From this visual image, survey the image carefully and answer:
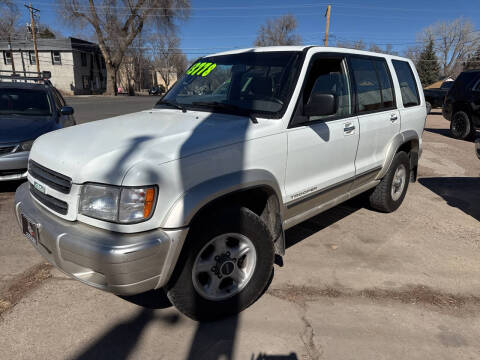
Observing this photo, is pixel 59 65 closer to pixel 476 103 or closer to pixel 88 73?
pixel 88 73

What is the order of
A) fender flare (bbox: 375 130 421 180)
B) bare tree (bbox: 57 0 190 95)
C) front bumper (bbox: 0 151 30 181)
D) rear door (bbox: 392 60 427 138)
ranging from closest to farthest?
1. fender flare (bbox: 375 130 421 180)
2. rear door (bbox: 392 60 427 138)
3. front bumper (bbox: 0 151 30 181)
4. bare tree (bbox: 57 0 190 95)

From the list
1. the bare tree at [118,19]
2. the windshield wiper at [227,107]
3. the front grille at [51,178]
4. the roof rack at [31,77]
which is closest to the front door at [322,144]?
the windshield wiper at [227,107]

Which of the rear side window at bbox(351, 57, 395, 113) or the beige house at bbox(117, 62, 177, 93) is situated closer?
the rear side window at bbox(351, 57, 395, 113)

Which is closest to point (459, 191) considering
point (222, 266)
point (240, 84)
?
point (240, 84)

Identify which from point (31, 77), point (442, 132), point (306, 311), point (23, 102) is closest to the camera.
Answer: point (306, 311)

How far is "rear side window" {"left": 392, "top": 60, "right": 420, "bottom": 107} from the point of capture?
455 cm

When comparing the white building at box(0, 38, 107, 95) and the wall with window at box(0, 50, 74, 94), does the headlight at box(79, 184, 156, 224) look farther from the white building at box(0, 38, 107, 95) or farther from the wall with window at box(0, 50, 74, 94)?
the wall with window at box(0, 50, 74, 94)

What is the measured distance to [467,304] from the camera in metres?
2.93

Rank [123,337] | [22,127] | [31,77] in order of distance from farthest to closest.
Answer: [31,77], [22,127], [123,337]

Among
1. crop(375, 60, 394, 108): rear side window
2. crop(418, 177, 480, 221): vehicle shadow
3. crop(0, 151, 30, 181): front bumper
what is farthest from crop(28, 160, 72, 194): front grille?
crop(418, 177, 480, 221): vehicle shadow

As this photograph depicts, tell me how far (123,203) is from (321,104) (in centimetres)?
167

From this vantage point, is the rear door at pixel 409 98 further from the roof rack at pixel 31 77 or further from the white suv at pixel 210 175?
the roof rack at pixel 31 77

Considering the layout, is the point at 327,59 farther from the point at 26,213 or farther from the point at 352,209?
the point at 26,213

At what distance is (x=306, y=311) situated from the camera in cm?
281
